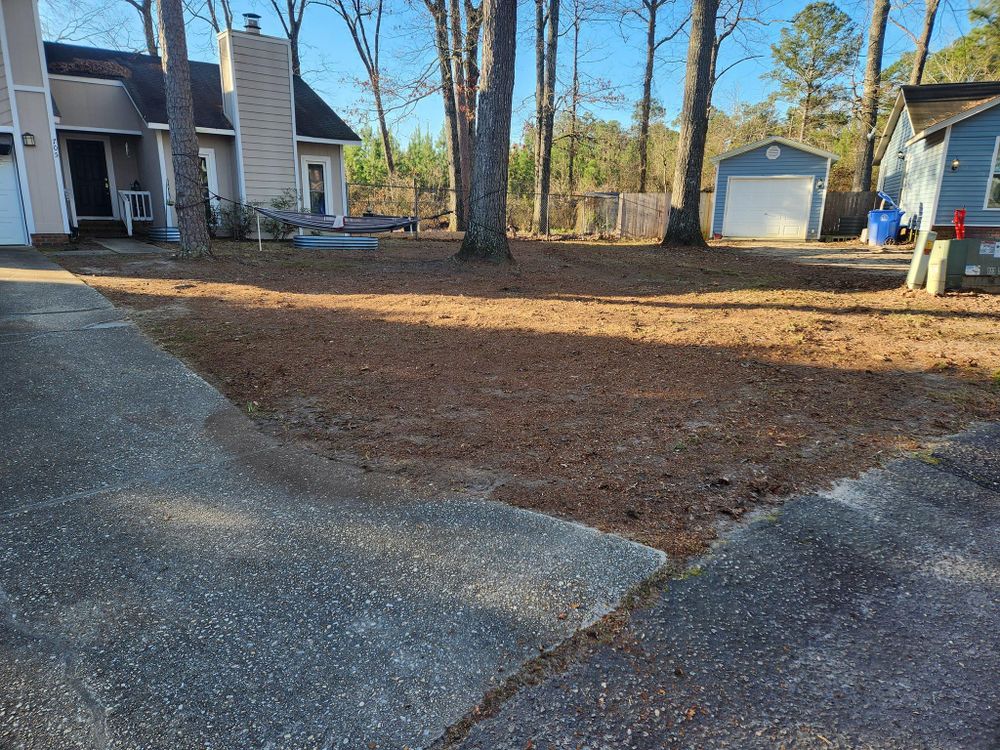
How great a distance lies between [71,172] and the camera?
1431 cm

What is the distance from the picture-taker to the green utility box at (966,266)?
755cm

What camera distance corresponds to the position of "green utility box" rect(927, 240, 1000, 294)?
24.8 feet

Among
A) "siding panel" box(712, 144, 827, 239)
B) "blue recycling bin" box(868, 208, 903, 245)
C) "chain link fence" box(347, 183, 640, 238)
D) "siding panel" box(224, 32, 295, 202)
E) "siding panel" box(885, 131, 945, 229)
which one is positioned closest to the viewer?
"siding panel" box(224, 32, 295, 202)

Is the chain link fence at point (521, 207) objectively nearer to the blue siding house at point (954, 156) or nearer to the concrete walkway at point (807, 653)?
the blue siding house at point (954, 156)

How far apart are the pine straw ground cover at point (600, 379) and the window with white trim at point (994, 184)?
9.76 metres

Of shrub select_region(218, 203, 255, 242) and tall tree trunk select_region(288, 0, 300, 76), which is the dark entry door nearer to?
shrub select_region(218, 203, 255, 242)

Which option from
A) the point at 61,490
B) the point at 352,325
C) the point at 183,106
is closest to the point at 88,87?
the point at 183,106

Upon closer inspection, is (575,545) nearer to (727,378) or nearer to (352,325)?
(727,378)

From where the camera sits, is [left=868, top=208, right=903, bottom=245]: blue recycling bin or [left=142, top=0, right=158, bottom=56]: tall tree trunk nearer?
[left=868, top=208, right=903, bottom=245]: blue recycling bin

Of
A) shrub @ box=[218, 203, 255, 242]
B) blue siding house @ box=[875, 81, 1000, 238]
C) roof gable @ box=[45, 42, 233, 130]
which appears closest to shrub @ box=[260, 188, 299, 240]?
shrub @ box=[218, 203, 255, 242]

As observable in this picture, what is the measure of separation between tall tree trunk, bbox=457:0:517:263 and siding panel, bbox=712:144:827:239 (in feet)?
40.2

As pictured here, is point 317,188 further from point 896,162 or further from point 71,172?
point 896,162

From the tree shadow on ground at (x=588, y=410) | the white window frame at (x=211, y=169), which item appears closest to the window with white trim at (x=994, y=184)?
the tree shadow on ground at (x=588, y=410)

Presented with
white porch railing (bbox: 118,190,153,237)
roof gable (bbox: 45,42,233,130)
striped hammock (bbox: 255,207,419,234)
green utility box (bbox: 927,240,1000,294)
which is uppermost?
roof gable (bbox: 45,42,233,130)
